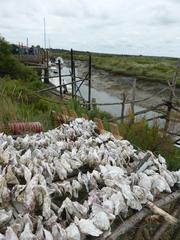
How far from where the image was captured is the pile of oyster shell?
1705 millimetres

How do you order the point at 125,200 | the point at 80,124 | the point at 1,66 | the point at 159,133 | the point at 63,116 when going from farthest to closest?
the point at 1,66
the point at 159,133
the point at 63,116
the point at 80,124
the point at 125,200

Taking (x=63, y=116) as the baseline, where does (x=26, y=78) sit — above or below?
below

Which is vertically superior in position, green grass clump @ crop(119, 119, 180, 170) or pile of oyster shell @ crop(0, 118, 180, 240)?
pile of oyster shell @ crop(0, 118, 180, 240)

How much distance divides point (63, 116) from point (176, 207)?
1831 mm

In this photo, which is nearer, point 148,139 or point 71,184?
point 71,184

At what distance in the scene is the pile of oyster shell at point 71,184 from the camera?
1705 mm

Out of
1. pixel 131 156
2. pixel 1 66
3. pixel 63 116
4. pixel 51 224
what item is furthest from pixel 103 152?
pixel 1 66

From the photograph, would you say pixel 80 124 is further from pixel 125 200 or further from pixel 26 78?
pixel 26 78

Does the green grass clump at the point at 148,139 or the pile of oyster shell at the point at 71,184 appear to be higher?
the pile of oyster shell at the point at 71,184

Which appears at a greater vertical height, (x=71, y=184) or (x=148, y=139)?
(x=71, y=184)

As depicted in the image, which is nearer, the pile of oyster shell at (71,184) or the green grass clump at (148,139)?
the pile of oyster shell at (71,184)

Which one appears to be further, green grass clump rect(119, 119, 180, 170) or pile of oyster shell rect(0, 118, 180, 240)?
green grass clump rect(119, 119, 180, 170)

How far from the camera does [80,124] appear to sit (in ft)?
11.0

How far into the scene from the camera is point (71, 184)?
7.04 feet
